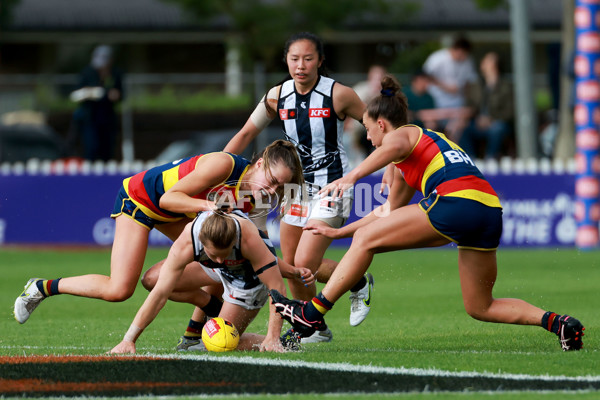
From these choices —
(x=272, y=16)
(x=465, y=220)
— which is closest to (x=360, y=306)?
(x=465, y=220)

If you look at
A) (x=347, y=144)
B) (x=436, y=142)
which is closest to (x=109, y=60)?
(x=347, y=144)

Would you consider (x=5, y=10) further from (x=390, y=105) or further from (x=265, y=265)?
(x=265, y=265)

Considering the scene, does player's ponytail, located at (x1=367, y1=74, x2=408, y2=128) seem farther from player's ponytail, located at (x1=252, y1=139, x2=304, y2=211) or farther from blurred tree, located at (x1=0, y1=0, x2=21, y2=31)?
blurred tree, located at (x1=0, y1=0, x2=21, y2=31)

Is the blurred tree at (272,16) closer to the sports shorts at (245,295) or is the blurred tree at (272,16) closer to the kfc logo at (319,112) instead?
the kfc logo at (319,112)

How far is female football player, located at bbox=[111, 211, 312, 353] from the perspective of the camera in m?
7.24

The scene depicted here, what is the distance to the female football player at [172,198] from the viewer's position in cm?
769

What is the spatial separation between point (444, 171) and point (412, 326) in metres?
2.17

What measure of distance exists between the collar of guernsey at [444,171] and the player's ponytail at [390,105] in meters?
0.19

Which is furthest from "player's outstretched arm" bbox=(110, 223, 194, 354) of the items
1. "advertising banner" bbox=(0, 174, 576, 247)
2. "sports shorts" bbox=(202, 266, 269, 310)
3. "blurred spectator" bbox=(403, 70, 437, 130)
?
"blurred spectator" bbox=(403, 70, 437, 130)

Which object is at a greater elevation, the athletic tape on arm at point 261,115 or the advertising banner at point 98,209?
the athletic tape on arm at point 261,115

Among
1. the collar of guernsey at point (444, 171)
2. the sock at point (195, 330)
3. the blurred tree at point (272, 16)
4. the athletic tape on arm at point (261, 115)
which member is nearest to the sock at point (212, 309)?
the sock at point (195, 330)

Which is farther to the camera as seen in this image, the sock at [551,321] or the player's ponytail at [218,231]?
the sock at [551,321]

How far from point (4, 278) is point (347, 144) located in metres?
7.51

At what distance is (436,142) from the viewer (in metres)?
7.59
